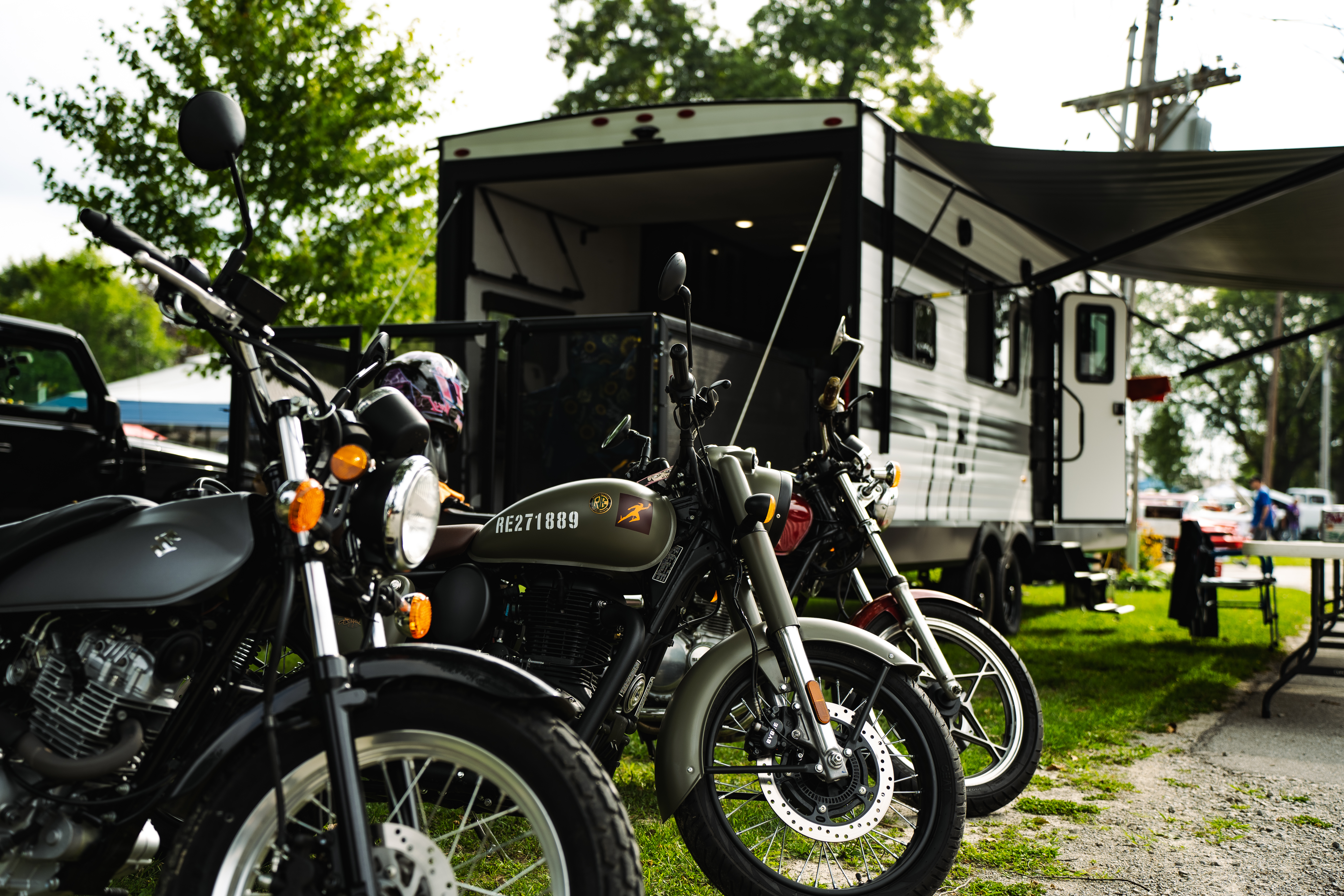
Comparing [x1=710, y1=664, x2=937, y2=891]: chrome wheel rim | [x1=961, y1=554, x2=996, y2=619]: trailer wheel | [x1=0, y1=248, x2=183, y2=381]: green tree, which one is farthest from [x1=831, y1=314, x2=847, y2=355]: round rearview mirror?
[x1=0, y1=248, x2=183, y2=381]: green tree

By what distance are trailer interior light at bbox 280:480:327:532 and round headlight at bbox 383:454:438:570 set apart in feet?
0.41

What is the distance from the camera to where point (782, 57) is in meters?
25.4

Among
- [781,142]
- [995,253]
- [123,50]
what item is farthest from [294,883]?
[123,50]

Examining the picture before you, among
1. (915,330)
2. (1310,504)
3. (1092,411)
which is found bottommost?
(1310,504)

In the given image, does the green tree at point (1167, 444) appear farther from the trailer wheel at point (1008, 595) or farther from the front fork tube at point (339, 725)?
the front fork tube at point (339, 725)

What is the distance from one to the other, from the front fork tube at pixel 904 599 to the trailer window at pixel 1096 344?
7.06 metres

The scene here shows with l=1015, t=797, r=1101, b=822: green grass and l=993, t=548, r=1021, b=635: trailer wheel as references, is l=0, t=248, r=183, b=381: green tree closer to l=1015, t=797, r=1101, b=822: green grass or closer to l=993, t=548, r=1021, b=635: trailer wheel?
l=993, t=548, r=1021, b=635: trailer wheel

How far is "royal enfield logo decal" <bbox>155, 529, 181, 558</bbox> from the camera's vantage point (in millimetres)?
2027

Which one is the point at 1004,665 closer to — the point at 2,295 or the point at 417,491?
the point at 417,491

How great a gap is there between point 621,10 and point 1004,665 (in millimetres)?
24938

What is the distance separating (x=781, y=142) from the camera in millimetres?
6406

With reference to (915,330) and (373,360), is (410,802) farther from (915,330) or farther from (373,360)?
(915,330)

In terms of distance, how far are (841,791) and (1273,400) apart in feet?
133

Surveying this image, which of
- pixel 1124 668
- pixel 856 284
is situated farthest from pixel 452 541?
pixel 1124 668
